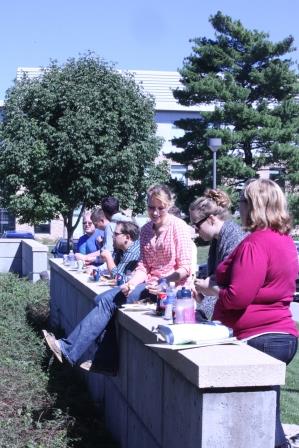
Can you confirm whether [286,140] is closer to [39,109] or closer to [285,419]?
[39,109]

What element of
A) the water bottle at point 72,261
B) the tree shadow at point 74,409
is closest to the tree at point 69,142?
the water bottle at point 72,261

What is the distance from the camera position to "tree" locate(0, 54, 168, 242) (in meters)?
25.8

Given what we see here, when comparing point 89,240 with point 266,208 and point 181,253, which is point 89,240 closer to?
point 181,253

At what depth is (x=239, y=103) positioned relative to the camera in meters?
32.1

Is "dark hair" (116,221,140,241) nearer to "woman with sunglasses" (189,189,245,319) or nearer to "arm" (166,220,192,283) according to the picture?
"arm" (166,220,192,283)

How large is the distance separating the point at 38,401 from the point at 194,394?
3.13 meters

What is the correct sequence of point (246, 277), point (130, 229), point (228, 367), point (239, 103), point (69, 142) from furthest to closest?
point (239, 103)
point (69, 142)
point (130, 229)
point (246, 277)
point (228, 367)

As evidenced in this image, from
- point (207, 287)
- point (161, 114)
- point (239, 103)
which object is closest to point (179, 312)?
point (207, 287)

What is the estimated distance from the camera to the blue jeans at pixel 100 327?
538cm

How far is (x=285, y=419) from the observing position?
630cm

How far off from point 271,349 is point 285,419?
271cm

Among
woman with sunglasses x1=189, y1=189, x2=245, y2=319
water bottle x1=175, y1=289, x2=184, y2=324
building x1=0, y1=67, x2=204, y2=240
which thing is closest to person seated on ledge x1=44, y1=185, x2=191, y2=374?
woman with sunglasses x1=189, y1=189, x2=245, y2=319

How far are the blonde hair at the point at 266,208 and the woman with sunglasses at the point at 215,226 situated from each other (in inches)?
32.2

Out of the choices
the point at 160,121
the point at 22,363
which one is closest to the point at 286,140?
the point at 160,121
